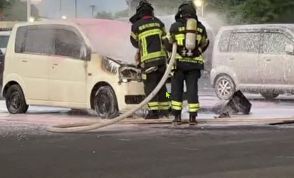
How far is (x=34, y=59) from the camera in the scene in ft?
39.8

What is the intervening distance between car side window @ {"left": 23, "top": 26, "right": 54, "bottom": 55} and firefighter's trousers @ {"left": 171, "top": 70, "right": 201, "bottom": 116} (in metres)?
2.85

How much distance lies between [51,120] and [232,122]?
2992 mm

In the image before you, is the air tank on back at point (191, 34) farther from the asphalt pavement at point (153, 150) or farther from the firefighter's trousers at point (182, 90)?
the asphalt pavement at point (153, 150)

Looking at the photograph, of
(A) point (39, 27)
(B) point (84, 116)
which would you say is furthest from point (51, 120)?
(A) point (39, 27)

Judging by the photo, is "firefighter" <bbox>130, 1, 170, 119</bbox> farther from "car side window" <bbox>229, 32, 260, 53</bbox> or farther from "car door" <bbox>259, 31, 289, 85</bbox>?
"car side window" <bbox>229, 32, 260, 53</bbox>

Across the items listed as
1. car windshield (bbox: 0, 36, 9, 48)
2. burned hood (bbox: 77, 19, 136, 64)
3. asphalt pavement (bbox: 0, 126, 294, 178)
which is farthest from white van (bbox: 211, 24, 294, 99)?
car windshield (bbox: 0, 36, 9, 48)

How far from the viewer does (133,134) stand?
887cm

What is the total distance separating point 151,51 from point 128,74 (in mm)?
666

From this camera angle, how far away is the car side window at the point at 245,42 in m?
15.2

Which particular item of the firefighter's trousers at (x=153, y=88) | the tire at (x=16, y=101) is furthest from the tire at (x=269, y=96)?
the tire at (x=16, y=101)

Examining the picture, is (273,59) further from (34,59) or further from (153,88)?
(34,59)

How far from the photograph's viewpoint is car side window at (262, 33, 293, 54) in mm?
14656

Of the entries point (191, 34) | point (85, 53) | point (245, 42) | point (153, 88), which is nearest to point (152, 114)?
point (153, 88)

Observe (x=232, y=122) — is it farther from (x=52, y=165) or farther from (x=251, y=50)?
(x=251, y=50)
